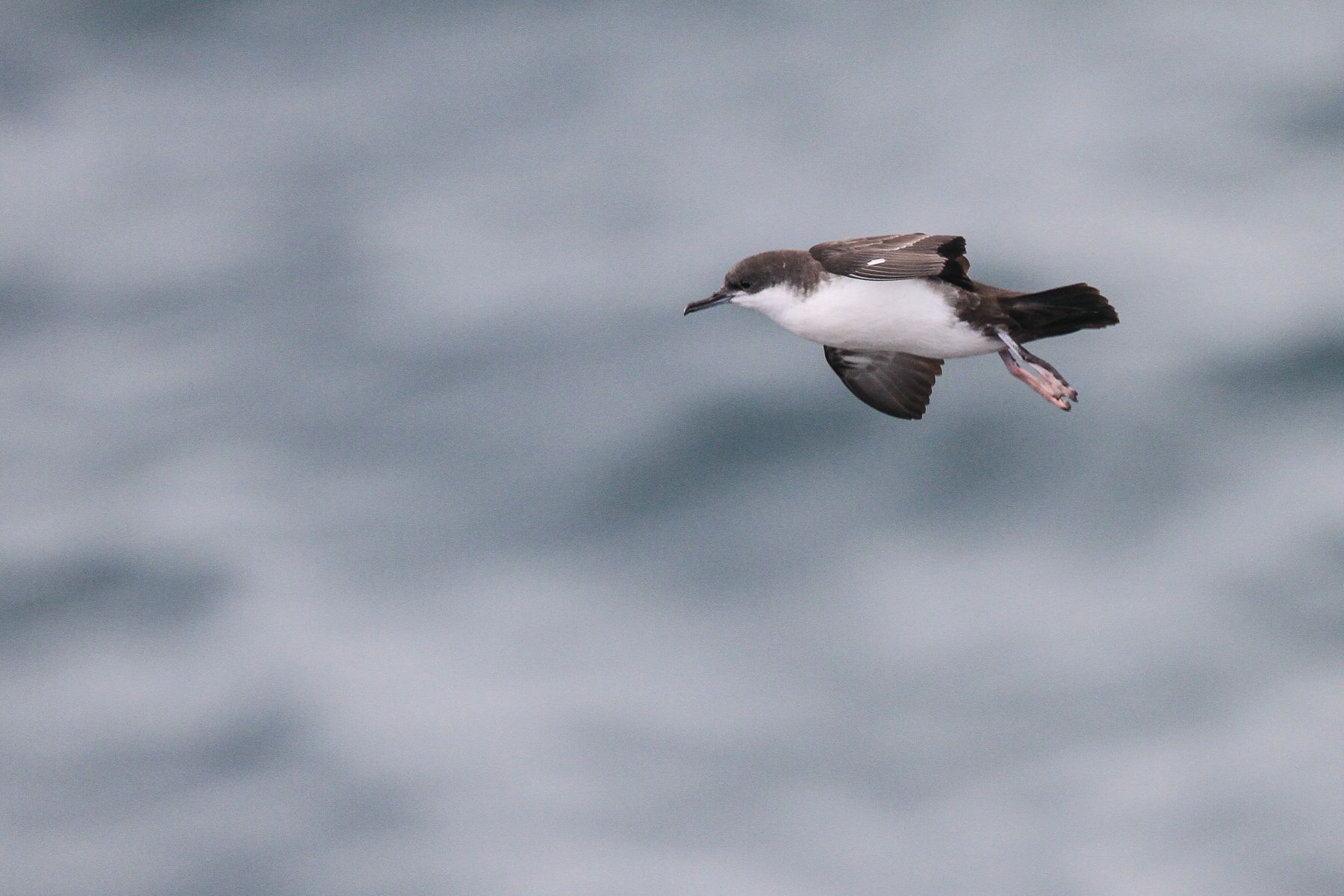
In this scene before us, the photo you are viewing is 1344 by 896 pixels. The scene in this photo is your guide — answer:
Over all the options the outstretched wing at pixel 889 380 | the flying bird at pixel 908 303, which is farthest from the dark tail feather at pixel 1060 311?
the outstretched wing at pixel 889 380

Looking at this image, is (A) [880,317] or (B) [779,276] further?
(B) [779,276]

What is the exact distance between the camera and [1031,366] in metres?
11.3

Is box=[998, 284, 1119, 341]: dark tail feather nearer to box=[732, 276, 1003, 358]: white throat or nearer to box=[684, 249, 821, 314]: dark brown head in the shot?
box=[732, 276, 1003, 358]: white throat

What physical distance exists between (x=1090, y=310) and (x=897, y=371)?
2.21 meters

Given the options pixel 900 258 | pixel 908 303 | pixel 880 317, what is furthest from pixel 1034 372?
pixel 900 258

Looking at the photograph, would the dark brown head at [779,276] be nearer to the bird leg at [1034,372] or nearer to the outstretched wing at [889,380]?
the bird leg at [1034,372]

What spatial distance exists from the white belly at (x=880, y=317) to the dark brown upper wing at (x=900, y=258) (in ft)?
0.43

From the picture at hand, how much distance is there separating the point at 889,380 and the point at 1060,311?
2.09 m

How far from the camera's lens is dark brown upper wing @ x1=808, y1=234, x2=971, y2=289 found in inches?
424

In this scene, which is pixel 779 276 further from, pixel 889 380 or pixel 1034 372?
pixel 889 380

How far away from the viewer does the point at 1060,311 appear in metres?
11.0

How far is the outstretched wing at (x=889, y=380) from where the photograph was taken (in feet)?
42.2

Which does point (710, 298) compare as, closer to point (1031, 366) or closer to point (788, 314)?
point (788, 314)

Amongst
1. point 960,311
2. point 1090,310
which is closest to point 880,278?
point 960,311
